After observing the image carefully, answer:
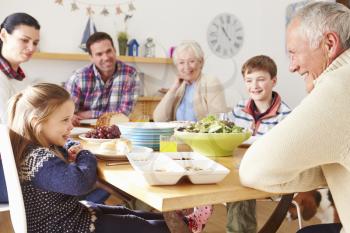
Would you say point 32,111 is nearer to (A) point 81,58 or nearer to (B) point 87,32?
(A) point 81,58

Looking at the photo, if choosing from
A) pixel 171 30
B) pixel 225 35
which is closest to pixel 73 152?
pixel 171 30

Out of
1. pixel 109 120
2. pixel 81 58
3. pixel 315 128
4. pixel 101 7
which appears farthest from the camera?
pixel 101 7

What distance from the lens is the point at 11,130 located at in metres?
1.29

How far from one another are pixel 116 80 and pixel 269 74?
1.13 m

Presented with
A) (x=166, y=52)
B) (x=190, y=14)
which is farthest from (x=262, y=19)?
(x=166, y=52)

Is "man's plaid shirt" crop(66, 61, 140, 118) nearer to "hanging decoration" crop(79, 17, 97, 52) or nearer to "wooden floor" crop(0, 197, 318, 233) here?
"wooden floor" crop(0, 197, 318, 233)

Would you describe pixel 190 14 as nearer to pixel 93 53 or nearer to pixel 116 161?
pixel 93 53

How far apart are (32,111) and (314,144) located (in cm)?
88

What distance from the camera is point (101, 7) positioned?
4180 mm

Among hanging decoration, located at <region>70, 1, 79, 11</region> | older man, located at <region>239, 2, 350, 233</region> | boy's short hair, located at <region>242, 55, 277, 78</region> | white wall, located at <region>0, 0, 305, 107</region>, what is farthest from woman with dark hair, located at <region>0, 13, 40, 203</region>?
hanging decoration, located at <region>70, 1, 79, 11</region>

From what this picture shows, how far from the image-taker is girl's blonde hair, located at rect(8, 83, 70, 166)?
51.4 inches

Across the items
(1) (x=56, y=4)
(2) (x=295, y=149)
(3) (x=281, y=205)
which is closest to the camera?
(2) (x=295, y=149)

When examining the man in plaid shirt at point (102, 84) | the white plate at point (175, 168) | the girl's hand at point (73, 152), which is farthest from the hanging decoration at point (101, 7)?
the white plate at point (175, 168)

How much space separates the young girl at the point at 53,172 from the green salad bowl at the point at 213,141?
29cm
